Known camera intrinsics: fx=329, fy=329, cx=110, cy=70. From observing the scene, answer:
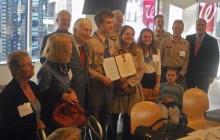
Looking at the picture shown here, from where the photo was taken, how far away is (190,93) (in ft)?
11.0

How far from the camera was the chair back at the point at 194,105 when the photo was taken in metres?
3.29

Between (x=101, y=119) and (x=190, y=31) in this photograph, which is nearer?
(x=101, y=119)

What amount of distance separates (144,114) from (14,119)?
1.02 m

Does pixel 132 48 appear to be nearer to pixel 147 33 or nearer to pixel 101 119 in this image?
pixel 147 33

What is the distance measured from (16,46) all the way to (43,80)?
319cm

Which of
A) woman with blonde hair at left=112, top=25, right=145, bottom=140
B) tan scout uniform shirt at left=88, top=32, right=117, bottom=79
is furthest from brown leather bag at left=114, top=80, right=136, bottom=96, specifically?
tan scout uniform shirt at left=88, top=32, right=117, bottom=79

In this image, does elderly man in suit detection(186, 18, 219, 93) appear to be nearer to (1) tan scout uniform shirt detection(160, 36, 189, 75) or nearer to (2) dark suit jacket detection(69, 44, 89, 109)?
(1) tan scout uniform shirt detection(160, 36, 189, 75)

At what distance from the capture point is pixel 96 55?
3.42 m

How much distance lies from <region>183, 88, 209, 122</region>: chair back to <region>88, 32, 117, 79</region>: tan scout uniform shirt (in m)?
0.92

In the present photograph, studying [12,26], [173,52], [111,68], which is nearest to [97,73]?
[111,68]

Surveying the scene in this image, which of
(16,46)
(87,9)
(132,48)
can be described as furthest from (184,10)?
(132,48)

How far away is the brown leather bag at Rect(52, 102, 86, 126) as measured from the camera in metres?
2.69

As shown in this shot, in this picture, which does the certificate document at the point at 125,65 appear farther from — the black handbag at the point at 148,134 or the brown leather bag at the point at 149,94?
the black handbag at the point at 148,134

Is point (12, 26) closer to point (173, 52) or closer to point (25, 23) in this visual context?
point (25, 23)
